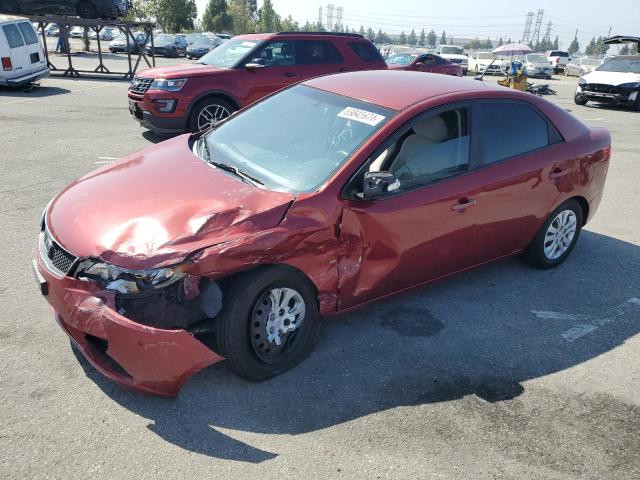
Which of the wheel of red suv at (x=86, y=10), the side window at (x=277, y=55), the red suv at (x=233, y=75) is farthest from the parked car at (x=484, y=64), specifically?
the side window at (x=277, y=55)

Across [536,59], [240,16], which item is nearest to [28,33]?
[536,59]

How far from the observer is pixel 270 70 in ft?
31.4

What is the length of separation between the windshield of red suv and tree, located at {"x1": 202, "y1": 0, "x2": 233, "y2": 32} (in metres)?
75.5

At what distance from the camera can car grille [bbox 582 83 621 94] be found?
16562 millimetres

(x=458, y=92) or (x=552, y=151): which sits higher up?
(x=458, y=92)

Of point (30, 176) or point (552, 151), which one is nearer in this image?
point (552, 151)

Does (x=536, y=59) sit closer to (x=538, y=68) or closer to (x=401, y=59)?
(x=538, y=68)

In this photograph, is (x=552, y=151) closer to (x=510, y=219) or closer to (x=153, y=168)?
(x=510, y=219)

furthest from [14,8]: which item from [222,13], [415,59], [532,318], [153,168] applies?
[222,13]

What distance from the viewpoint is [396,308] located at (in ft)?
13.9

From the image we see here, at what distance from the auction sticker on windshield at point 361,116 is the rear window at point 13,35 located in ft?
41.4

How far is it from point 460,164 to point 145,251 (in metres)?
2.33

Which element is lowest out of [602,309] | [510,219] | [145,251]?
[602,309]

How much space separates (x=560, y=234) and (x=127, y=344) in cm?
392
